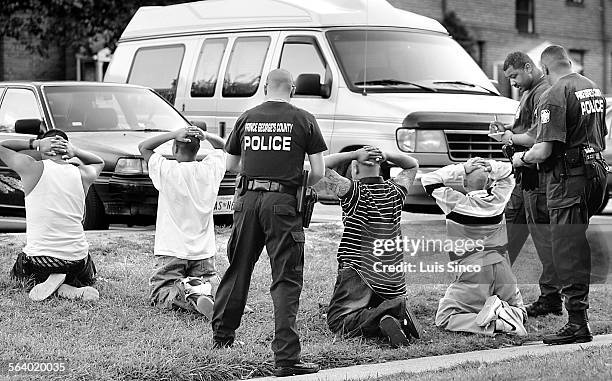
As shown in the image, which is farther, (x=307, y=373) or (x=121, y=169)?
(x=121, y=169)

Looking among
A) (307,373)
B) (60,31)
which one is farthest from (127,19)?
(307,373)

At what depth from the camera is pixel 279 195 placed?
642 cm

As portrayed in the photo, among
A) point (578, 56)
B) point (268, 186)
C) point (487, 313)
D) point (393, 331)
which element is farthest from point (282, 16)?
point (578, 56)

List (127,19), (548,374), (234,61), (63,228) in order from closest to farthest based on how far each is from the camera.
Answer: (548,374) → (63,228) → (234,61) → (127,19)

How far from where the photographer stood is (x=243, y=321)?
767 cm

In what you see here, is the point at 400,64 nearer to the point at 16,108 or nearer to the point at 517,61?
the point at 517,61

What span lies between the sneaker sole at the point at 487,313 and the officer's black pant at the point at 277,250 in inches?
63.4

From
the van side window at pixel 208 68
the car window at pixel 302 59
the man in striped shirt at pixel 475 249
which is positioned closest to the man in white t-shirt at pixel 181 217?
the man in striped shirt at pixel 475 249

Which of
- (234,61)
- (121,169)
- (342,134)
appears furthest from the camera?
(234,61)

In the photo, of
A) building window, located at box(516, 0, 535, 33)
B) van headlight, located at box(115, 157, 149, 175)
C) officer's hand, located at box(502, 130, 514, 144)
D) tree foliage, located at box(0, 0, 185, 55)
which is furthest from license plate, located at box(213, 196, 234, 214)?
building window, located at box(516, 0, 535, 33)

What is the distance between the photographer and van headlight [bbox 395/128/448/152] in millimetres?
11023

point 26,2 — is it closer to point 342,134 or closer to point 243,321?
point 342,134

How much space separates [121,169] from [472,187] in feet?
13.1

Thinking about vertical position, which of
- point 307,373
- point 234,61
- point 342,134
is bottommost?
point 307,373
